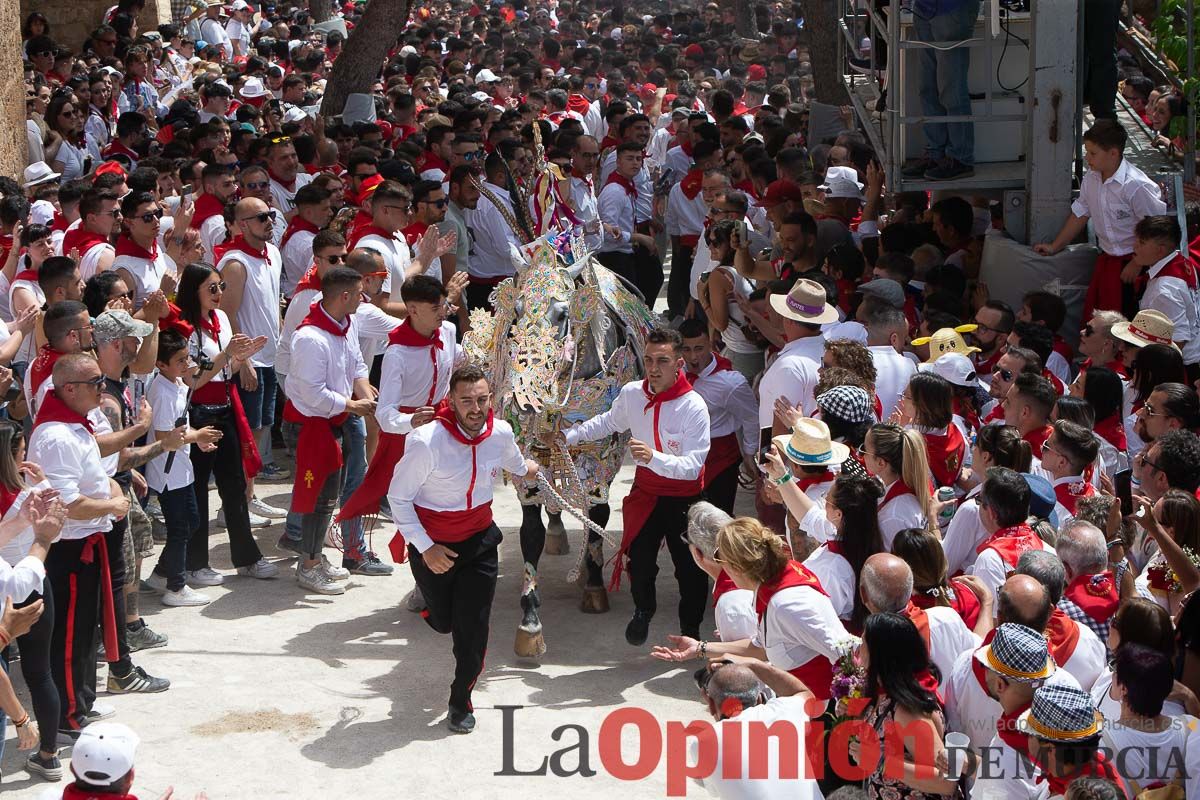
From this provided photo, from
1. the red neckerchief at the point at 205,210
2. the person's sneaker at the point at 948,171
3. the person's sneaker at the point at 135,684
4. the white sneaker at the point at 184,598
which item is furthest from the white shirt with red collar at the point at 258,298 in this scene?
the person's sneaker at the point at 948,171

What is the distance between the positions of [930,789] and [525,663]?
3273 millimetres

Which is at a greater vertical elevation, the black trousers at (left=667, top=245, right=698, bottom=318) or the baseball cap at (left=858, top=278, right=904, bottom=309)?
the baseball cap at (left=858, top=278, right=904, bottom=309)

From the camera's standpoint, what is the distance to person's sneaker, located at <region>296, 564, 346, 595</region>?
8.48 meters

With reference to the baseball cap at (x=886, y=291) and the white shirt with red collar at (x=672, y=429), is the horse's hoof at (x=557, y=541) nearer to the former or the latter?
the white shirt with red collar at (x=672, y=429)

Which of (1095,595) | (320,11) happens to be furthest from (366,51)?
(1095,595)

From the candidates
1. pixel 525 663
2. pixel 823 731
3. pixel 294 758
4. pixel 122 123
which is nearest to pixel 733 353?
pixel 525 663

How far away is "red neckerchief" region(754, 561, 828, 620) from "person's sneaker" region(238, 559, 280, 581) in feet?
13.5

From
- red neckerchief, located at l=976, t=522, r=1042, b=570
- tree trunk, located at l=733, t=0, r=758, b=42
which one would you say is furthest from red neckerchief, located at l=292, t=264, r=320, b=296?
tree trunk, located at l=733, t=0, r=758, b=42

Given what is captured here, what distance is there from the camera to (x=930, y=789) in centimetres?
459

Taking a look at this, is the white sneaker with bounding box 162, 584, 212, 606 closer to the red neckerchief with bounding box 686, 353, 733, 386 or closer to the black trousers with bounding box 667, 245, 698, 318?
the red neckerchief with bounding box 686, 353, 733, 386

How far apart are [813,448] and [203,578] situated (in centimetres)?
392

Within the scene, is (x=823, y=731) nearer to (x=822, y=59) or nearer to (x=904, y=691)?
(x=904, y=691)

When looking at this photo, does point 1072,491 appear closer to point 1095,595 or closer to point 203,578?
point 1095,595

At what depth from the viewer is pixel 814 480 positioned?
21.1 ft
